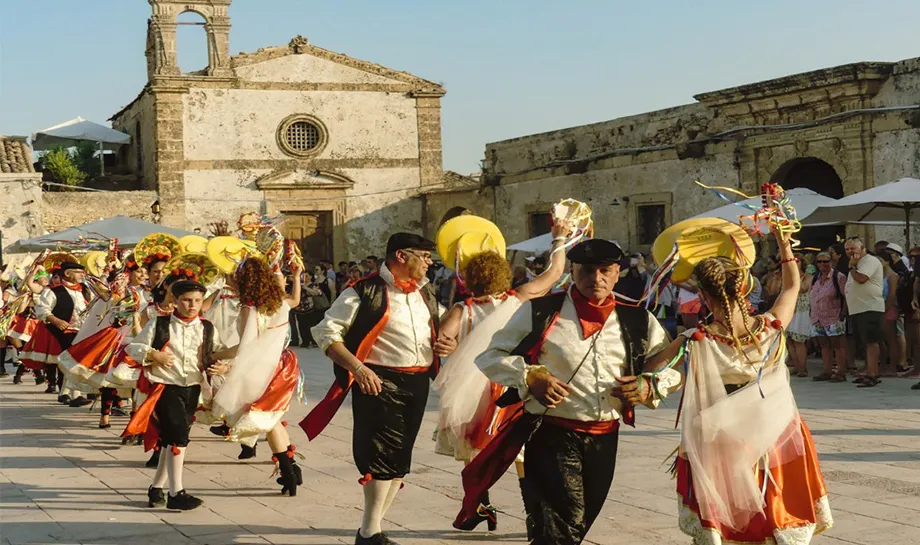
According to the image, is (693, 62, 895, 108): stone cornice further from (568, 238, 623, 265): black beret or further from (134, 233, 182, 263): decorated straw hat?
(568, 238, 623, 265): black beret

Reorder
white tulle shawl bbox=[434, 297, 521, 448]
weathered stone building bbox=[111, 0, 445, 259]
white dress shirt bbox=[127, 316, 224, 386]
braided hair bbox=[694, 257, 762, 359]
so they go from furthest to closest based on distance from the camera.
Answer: weathered stone building bbox=[111, 0, 445, 259] < white dress shirt bbox=[127, 316, 224, 386] < white tulle shawl bbox=[434, 297, 521, 448] < braided hair bbox=[694, 257, 762, 359]

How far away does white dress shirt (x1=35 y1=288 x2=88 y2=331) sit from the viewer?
515 inches

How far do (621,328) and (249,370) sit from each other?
3296 mm

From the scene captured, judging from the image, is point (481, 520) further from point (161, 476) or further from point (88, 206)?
point (88, 206)

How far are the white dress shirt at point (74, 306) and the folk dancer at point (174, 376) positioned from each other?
578cm

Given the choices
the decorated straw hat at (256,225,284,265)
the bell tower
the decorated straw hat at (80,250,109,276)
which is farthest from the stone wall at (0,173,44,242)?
the decorated straw hat at (256,225,284,265)

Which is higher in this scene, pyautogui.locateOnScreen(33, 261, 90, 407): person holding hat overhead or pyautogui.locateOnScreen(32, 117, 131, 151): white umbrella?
pyautogui.locateOnScreen(32, 117, 131, 151): white umbrella

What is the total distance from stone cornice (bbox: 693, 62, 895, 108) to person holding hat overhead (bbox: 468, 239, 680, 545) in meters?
14.1

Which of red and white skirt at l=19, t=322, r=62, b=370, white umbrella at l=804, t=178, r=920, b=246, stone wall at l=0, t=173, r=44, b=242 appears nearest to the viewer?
white umbrella at l=804, t=178, r=920, b=246

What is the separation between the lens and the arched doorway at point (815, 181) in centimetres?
1912

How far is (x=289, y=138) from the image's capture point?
33.2 m

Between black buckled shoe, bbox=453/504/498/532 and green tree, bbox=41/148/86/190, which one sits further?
green tree, bbox=41/148/86/190

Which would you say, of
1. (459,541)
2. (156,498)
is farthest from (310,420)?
(156,498)

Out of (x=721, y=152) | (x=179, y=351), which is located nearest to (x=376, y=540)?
(x=179, y=351)
